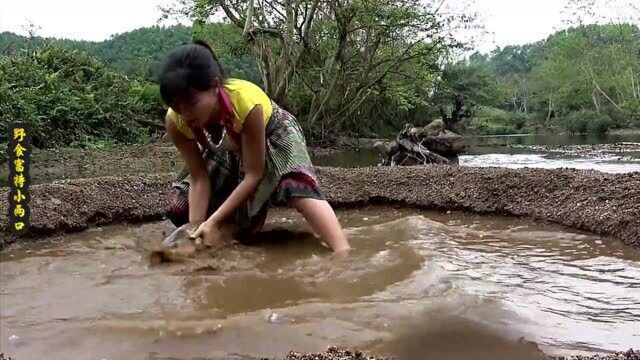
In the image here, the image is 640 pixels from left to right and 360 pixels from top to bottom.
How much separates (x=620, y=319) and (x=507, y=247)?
45.1 inches

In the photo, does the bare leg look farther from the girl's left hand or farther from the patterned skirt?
the girl's left hand

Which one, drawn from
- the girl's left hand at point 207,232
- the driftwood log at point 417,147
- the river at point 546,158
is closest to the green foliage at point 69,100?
the river at point 546,158

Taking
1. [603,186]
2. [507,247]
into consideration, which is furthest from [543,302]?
[603,186]

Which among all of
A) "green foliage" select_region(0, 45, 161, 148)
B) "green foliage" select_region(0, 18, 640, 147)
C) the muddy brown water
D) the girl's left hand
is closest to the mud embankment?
the muddy brown water

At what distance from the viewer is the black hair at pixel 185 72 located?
2104 millimetres

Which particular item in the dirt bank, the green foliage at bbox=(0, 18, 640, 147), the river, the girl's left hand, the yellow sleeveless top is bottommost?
the river

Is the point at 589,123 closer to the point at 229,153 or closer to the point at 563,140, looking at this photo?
the point at 563,140

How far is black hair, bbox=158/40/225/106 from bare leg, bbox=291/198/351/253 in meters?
0.81

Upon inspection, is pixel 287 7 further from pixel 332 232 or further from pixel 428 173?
pixel 332 232

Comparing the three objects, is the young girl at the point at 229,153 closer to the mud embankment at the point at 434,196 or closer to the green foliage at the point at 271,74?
the mud embankment at the point at 434,196

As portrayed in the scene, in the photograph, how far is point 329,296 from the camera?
1.97 metres

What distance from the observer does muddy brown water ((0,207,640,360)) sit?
1.52m

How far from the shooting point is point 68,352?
1.50m

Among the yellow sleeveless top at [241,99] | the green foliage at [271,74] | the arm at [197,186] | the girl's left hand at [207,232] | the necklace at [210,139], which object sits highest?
the green foliage at [271,74]
